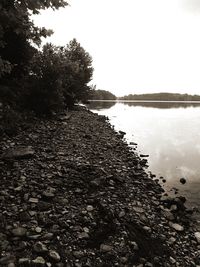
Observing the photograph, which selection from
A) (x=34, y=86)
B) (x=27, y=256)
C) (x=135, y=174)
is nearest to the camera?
(x=27, y=256)

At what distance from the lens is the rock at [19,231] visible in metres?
6.97

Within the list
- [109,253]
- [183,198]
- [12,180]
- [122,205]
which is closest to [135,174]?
[183,198]

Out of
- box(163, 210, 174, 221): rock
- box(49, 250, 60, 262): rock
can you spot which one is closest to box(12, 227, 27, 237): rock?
box(49, 250, 60, 262): rock

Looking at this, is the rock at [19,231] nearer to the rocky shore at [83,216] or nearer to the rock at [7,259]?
the rocky shore at [83,216]

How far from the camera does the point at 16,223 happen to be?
741 cm

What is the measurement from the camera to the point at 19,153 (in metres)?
11.8

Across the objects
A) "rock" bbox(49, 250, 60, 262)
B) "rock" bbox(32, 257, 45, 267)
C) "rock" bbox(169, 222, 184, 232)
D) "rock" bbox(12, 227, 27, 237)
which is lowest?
"rock" bbox(169, 222, 184, 232)

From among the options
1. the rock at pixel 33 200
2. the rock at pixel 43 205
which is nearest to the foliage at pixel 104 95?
the rock at pixel 33 200

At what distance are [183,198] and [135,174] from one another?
8.20ft

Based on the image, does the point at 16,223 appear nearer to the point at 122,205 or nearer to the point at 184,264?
the point at 122,205

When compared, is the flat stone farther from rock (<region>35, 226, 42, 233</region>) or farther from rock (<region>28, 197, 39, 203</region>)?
rock (<region>28, 197, 39, 203</region>)

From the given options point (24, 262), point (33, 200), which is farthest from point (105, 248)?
point (33, 200)

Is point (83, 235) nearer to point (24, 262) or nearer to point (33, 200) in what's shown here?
point (24, 262)

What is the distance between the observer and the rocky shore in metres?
6.82
